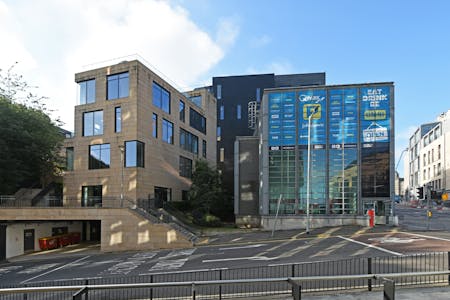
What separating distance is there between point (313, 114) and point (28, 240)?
101 feet

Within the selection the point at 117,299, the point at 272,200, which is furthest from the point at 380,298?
the point at 272,200

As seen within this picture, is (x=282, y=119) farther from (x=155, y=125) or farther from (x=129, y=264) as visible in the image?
(x=129, y=264)

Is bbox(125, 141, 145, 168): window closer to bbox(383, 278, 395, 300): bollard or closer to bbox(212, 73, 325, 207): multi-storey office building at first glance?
bbox(383, 278, 395, 300): bollard

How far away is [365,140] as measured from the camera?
31125 mm

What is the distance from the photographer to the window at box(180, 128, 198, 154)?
40.4 m

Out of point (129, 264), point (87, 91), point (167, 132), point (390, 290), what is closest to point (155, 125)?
point (167, 132)

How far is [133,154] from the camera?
30.3 metres

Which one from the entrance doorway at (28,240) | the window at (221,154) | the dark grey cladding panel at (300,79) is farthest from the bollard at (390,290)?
the dark grey cladding panel at (300,79)

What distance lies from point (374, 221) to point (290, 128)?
12264mm

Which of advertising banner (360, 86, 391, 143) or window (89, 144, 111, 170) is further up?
advertising banner (360, 86, 391, 143)

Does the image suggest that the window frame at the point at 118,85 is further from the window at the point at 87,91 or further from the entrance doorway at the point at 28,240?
the entrance doorway at the point at 28,240

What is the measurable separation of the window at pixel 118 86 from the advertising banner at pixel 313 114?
18.0 metres

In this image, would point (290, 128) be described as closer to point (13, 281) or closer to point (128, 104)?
point (128, 104)

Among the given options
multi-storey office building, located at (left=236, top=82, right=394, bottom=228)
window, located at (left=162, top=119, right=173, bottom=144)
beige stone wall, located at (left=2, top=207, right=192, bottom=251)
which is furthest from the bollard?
window, located at (left=162, top=119, right=173, bottom=144)
